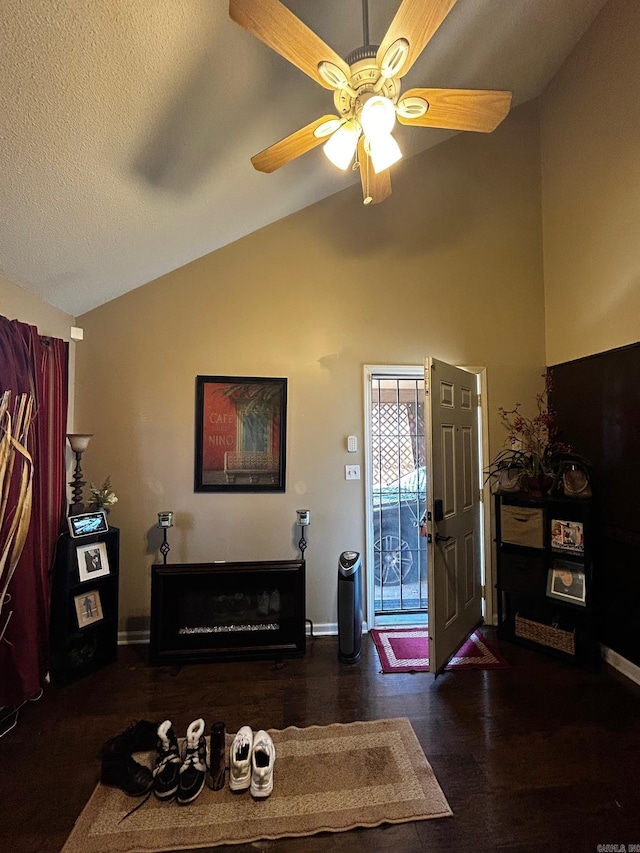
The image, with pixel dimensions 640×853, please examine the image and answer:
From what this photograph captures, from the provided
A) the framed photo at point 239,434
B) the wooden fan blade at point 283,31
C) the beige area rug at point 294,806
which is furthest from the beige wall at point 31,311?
the beige area rug at point 294,806

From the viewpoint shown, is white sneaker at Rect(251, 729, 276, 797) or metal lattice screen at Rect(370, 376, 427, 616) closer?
white sneaker at Rect(251, 729, 276, 797)

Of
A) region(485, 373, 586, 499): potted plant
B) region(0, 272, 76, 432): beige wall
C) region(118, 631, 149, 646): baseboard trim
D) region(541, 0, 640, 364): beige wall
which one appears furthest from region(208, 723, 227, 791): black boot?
region(541, 0, 640, 364): beige wall

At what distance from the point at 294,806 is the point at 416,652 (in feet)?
4.65

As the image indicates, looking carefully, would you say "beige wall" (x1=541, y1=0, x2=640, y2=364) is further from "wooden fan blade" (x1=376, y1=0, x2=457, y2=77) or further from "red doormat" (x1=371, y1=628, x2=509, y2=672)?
"red doormat" (x1=371, y1=628, x2=509, y2=672)

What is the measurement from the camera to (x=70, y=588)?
2434 mm

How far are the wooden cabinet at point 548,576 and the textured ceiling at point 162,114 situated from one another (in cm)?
287

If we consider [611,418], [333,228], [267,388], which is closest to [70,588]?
[267,388]

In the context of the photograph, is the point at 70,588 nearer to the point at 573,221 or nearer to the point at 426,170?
the point at 426,170

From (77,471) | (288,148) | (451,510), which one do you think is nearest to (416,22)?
(288,148)

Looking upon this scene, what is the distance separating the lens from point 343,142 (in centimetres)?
158

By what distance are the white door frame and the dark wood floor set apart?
0.35 m

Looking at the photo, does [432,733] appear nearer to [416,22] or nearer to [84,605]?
[84,605]

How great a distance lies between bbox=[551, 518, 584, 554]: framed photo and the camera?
2.66 m

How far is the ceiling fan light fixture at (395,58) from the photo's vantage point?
131 cm
